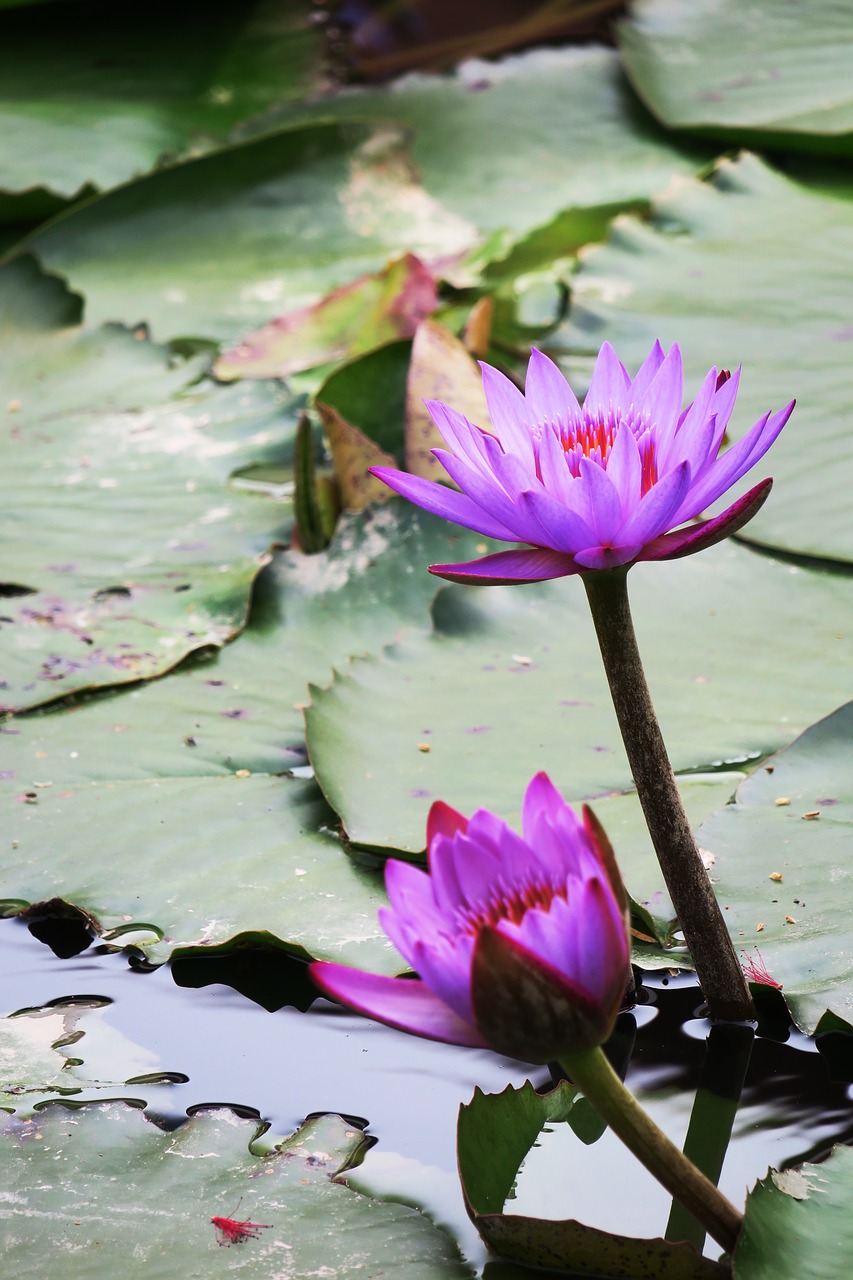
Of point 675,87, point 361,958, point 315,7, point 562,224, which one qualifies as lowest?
point 361,958

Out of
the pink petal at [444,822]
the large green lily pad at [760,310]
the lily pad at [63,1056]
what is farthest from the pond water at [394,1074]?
the large green lily pad at [760,310]

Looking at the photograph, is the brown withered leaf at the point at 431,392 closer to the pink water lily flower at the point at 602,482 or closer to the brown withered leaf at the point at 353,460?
the brown withered leaf at the point at 353,460

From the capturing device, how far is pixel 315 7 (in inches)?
119

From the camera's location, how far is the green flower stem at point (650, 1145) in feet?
1.83

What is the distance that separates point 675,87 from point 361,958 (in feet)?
6.90

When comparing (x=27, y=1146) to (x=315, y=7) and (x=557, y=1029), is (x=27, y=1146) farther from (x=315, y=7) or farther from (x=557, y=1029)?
(x=315, y=7)

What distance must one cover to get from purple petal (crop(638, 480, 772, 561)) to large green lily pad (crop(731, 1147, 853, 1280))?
1.11 feet

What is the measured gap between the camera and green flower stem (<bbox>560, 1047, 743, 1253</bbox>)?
0.56m

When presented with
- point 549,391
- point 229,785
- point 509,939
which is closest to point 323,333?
point 229,785

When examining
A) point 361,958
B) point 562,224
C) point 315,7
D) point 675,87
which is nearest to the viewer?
point 361,958

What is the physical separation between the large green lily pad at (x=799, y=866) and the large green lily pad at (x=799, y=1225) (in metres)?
0.12

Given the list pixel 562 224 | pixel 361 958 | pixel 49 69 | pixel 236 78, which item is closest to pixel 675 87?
pixel 562 224

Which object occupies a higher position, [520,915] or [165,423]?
[520,915]

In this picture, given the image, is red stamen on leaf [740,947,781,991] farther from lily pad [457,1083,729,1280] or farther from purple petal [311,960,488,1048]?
purple petal [311,960,488,1048]
